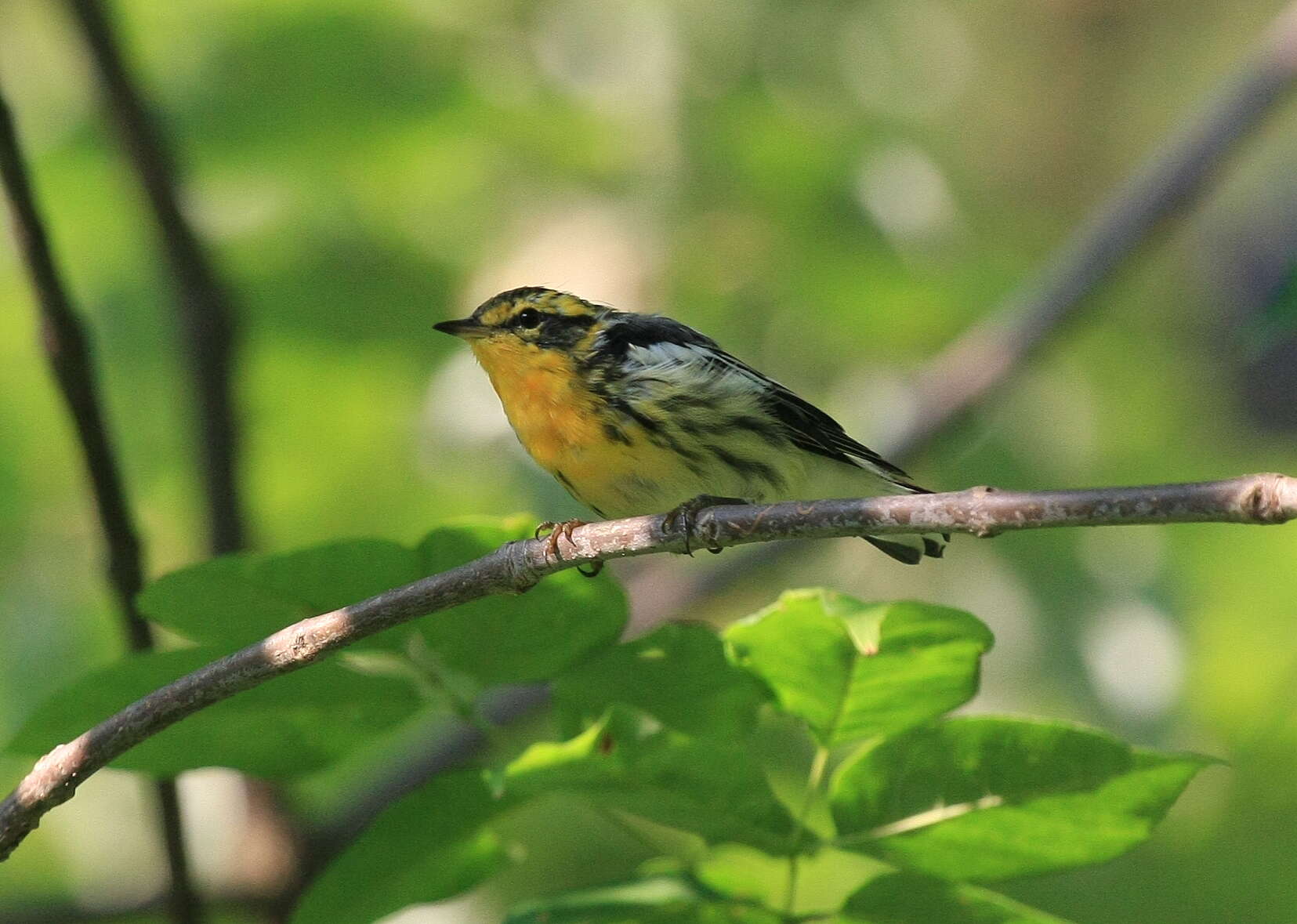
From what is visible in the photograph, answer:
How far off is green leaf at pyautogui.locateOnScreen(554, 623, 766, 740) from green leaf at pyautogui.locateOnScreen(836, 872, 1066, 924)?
1.01 feet

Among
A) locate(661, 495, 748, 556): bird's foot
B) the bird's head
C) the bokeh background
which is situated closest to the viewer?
locate(661, 495, 748, 556): bird's foot

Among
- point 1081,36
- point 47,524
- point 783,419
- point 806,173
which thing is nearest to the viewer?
point 783,419

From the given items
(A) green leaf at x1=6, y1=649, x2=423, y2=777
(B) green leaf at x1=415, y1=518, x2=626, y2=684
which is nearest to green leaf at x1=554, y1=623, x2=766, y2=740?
(B) green leaf at x1=415, y1=518, x2=626, y2=684

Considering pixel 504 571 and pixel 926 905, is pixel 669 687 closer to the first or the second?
pixel 504 571

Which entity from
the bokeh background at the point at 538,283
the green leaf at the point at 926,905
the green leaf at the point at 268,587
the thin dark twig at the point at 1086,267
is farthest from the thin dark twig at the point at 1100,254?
the green leaf at the point at 268,587

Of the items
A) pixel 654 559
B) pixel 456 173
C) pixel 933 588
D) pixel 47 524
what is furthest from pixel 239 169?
pixel 933 588

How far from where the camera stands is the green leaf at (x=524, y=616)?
2287mm

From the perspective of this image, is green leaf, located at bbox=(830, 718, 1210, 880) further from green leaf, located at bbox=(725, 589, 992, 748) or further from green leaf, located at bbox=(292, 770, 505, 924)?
green leaf, located at bbox=(292, 770, 505, 924)

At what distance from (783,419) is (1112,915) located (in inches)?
66.8

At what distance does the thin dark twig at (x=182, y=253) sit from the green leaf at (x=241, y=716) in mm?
1593

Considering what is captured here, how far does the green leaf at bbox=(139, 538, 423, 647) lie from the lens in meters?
2.22

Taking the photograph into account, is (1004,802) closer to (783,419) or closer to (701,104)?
(783,419)

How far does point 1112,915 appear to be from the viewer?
4.23m

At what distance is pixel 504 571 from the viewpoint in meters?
2.09
